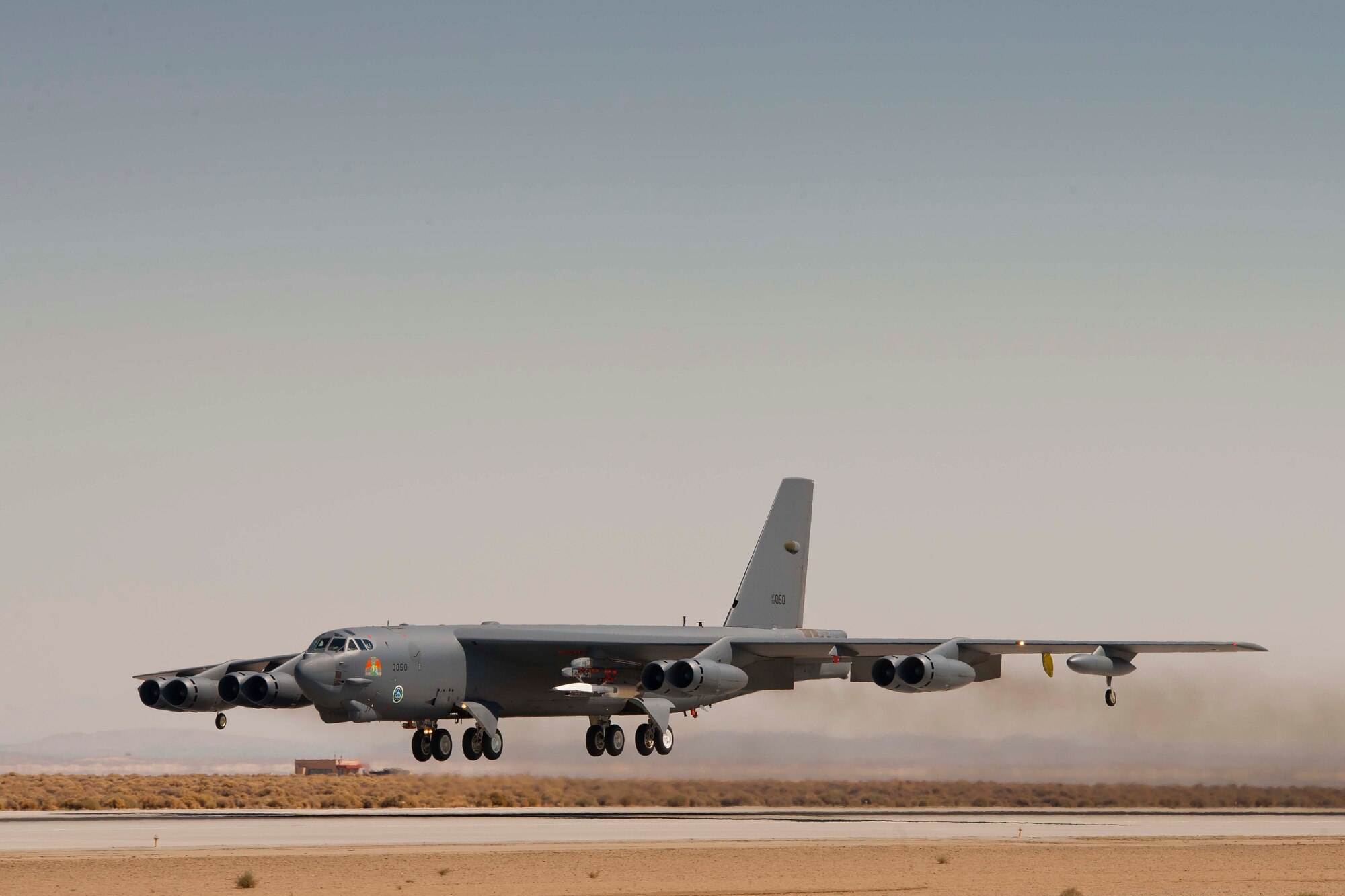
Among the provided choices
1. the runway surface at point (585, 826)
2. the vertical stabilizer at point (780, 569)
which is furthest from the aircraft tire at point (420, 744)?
the vertical stabilizer at point (780, 569)

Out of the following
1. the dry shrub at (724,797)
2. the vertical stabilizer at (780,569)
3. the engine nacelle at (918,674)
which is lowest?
the dry shrub at (724,797)

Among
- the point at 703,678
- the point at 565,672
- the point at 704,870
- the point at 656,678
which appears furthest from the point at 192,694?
the point at 704,870

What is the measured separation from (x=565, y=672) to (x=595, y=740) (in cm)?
623

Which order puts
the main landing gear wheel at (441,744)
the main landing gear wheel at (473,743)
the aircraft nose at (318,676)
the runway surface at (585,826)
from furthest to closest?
the main landing gear wheel at (473,743), the main landing gear wheel at (441,744), the aircraft nose at (318,676), the runway surface at (585,826)

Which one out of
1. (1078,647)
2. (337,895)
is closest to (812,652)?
(1078,647)

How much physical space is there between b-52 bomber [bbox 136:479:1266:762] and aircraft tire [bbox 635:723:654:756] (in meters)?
0.04

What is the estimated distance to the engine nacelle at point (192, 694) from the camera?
4888 cm

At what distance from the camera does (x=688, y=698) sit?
172 feet

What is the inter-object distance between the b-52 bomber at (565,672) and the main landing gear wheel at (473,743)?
0.14ft

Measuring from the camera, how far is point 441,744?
50.3m

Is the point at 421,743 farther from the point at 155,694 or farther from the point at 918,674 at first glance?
the point at 918,674

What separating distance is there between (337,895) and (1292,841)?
23.4 m

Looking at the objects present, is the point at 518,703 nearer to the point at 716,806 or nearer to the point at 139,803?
the point at 716,806

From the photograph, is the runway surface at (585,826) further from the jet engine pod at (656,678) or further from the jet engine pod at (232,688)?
the jet engine pod at (656,678)
